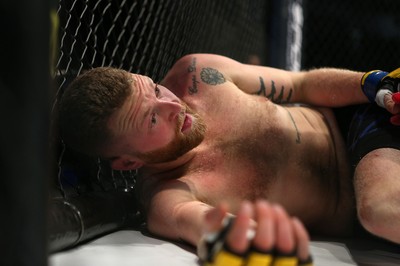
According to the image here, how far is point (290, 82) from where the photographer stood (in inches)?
59.7

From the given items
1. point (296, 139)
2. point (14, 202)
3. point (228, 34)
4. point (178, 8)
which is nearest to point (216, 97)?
point (296, 139)

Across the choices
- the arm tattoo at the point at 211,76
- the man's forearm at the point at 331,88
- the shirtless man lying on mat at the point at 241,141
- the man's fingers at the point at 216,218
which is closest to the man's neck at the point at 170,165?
the shirtless man lying on mat at the point at 241,141

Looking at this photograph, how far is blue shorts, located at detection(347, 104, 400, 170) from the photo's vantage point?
1.24 metres

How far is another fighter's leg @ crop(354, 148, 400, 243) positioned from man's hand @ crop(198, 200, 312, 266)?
0.43 m

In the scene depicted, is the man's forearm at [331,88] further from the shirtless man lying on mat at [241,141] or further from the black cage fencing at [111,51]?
the black cage fencing at [111,51]


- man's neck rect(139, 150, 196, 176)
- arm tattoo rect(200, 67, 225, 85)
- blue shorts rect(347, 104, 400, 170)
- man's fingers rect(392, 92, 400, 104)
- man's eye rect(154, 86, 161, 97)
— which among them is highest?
man's fingers rect(392, 92, 400, 104)

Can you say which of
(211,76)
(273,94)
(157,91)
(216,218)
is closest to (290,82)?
(273,94)

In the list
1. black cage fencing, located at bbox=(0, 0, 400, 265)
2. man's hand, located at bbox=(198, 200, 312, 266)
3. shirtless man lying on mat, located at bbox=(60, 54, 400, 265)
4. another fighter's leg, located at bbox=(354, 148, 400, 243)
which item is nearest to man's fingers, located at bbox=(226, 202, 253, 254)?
man's hand, located at bbox=(198, 200, 312, 266)

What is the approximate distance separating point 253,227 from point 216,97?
721mm

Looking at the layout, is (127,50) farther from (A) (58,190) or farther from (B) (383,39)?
(B) (383,39)

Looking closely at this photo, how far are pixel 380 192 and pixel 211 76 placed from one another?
A: 54 cm

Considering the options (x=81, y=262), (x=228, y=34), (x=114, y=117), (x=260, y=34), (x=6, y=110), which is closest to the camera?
(x=6, y=110)

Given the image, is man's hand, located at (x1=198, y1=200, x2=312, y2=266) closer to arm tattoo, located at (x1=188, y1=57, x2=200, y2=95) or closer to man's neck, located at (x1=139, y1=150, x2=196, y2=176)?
man's neck, located at (x1=139, y1=150, x2=196, y2=176)

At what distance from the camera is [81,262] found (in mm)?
858
